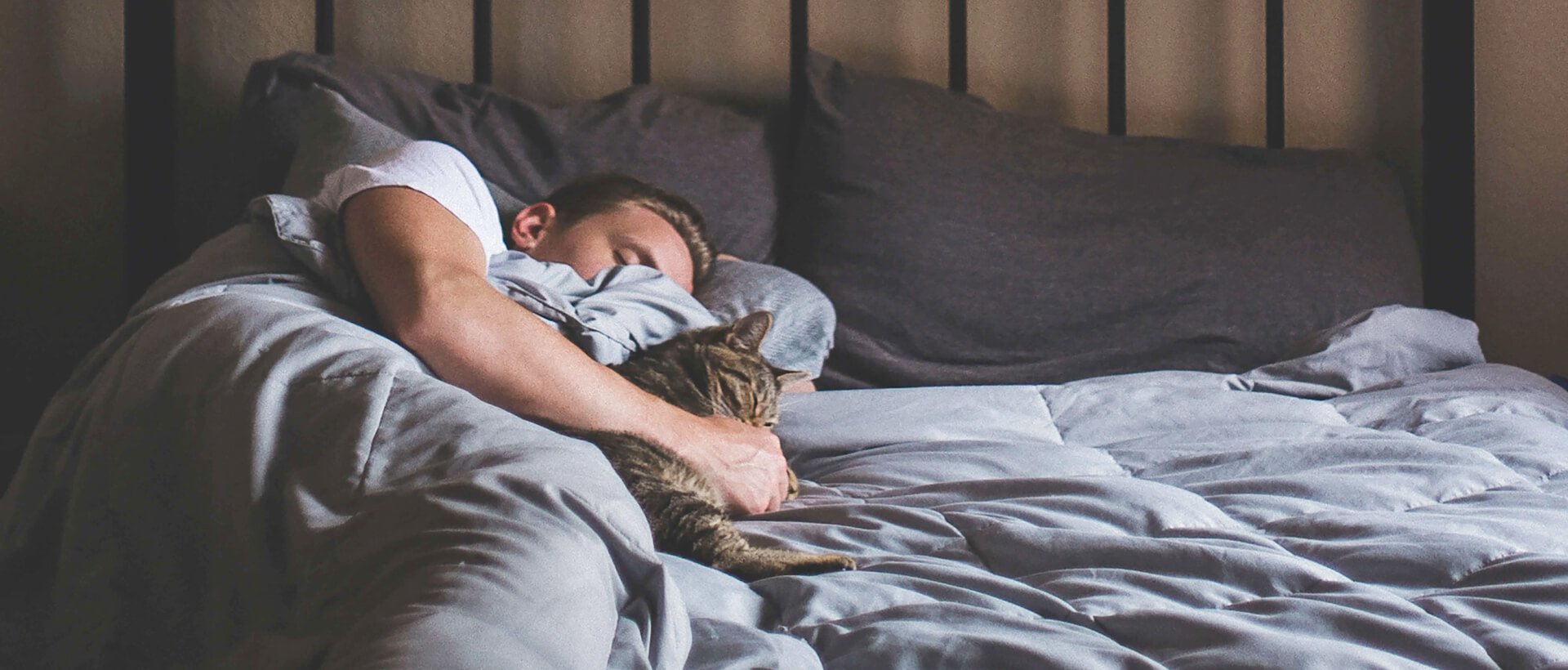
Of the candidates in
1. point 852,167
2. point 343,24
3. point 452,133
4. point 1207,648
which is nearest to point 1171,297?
point 852,167

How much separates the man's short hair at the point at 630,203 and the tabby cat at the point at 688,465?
238 mm

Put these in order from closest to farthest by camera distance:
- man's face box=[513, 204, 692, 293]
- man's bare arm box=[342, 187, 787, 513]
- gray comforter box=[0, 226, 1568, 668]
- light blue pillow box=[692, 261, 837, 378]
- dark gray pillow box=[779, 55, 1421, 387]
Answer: gray comforter box=[0, 226, 1568, 668], man's bare arm box=[342, 187, 787, 513], man's face box=[513, 204, 692, 293], light blue pillow box=[692, 261, 837, 378], dark gray pillow box=[779, 55, 1421, 387]

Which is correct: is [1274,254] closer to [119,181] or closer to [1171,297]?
[1171,297]

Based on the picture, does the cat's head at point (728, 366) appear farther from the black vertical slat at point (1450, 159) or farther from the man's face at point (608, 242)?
the black vertical slat at point (1450, 159)

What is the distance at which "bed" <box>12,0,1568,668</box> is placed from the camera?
603 mm

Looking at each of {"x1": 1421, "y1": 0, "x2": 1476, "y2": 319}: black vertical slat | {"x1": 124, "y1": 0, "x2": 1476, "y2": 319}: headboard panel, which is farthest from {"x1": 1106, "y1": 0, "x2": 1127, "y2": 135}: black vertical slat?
{"x1": 1421, "y1": 0, "x2": 1476, "y2": 319}: black vertical slat

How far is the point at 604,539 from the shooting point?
0.60m

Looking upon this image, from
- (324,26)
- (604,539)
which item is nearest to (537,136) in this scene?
(324,26)

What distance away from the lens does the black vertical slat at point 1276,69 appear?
7.04 ft

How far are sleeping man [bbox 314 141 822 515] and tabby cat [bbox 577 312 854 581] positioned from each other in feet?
0.08

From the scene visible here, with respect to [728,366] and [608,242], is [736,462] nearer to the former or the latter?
[728,366]

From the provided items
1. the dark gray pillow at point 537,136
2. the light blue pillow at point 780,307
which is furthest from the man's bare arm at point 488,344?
the dark gray pillow at point 537,136

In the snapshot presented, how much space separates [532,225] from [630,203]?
4.8 inches

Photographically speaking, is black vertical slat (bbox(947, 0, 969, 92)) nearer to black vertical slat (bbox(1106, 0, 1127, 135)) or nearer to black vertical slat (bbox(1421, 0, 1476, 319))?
black vertical slat (bbox(1106, 0, 1127, 135))
